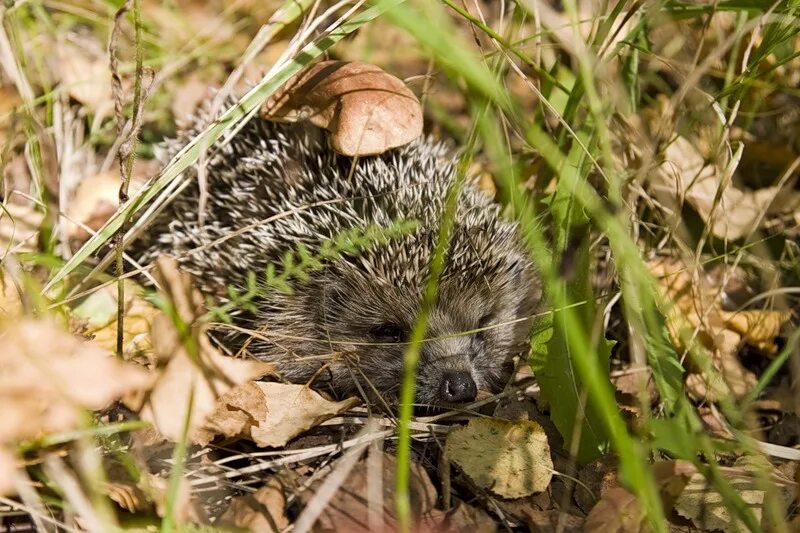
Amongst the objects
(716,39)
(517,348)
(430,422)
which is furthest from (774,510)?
(716,39)

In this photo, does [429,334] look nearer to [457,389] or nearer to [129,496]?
[457,389]

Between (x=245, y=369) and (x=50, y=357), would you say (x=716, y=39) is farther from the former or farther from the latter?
(x=50, y=357)

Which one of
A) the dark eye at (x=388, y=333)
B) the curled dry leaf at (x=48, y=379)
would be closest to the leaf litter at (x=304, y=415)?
the curled dry leaf at (x=48, y=379)

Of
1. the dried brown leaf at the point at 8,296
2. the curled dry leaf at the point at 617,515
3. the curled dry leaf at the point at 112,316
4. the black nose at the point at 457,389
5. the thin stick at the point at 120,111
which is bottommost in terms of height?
the curled dry leaf at the point at 617,515

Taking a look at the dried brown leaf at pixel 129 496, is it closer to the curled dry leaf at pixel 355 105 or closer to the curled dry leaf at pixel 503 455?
the curled dry leaf at pixel 503 455

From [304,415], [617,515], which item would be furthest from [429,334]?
[617,515]

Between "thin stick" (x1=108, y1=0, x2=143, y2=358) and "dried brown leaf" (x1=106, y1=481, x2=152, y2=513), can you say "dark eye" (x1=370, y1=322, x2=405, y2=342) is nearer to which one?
"thin stick" (x1=108, y1=0, x2=143, y2=358)
